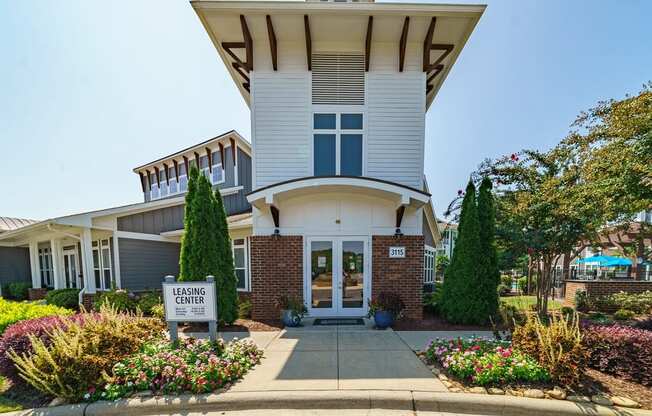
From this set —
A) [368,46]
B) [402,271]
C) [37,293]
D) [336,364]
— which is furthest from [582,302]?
[37,293]

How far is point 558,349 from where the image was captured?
3803mm

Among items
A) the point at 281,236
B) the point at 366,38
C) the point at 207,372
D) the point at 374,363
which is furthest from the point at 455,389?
the point at 366,38

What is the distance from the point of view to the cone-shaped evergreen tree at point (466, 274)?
6.55 metres

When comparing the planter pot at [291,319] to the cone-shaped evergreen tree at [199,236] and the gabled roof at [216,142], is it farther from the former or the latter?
the gabled roof at [216,142]

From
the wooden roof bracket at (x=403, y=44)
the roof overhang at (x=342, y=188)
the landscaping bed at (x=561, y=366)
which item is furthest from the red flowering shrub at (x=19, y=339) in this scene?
the wooden roof bracket at (x=403, y=44)

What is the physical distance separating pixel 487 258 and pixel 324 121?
18.2 feet

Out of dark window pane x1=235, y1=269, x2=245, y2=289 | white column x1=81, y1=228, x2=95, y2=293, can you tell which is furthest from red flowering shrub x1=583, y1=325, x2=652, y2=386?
white column x1=81, y1=228, x2=95, y2=293

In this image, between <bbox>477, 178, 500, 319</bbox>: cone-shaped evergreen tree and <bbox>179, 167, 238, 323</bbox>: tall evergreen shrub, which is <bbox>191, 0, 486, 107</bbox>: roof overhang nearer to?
<bbox>179, 167, 238, 323</bbox>: tall evergreen shrub

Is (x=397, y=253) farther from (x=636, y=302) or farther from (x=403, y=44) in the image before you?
(x=636, y=302)

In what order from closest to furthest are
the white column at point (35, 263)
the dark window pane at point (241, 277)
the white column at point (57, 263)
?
the dark window pane at point (241, 277), the white column at point (57, 263), the white column at point (35, 263)

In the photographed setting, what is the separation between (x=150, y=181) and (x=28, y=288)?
28.1 feet

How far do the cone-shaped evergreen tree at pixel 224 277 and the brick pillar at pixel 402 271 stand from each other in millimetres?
3646

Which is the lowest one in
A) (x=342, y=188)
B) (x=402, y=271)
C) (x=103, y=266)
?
(x=402, y=271)

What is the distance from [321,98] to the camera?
24.0ft
